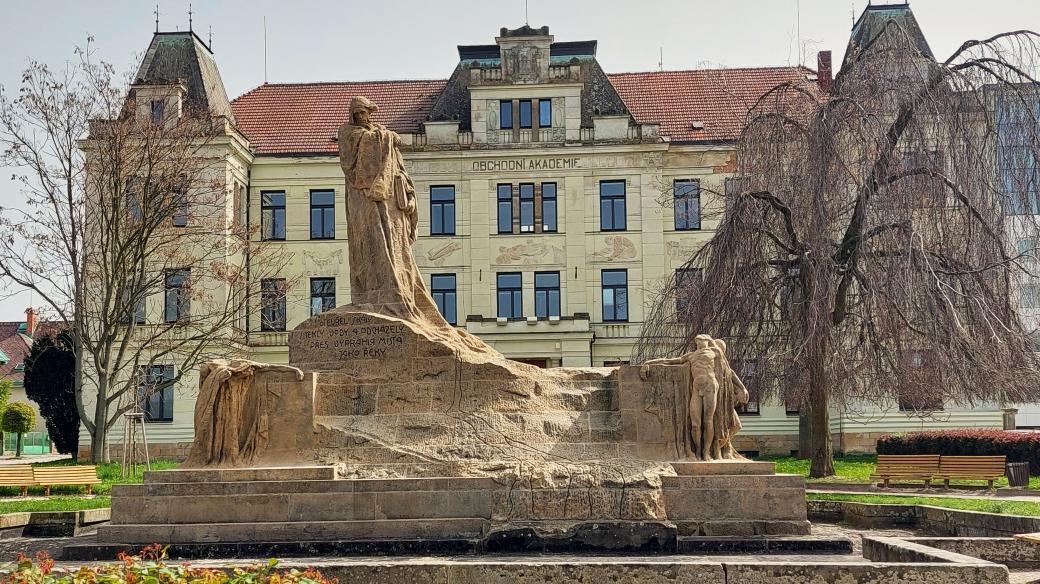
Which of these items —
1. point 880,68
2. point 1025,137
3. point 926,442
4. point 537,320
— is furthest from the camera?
point 537,320

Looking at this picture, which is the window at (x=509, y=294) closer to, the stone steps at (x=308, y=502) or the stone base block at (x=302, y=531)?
the stone steps at (x=308, y=502)

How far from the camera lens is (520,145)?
3959 centimetres

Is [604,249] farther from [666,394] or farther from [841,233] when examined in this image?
[666,394]

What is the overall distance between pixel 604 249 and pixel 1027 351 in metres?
21.0

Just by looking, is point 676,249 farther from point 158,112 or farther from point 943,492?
point 943,492

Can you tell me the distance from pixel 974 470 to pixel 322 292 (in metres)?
24.0

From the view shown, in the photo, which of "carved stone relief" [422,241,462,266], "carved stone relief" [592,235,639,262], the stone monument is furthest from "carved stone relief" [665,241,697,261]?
the stone monument

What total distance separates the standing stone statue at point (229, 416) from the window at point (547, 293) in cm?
2465

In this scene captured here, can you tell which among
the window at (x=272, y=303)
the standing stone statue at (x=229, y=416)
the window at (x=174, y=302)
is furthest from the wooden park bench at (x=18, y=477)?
the window at (x=174, y=302)

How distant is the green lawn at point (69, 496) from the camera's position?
19292mm

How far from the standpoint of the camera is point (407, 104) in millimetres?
43312

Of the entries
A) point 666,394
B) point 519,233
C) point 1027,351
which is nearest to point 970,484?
point 1027,351

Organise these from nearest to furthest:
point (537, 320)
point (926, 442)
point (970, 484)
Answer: point (970, 484) < point (926, 442) < point (537, 320)

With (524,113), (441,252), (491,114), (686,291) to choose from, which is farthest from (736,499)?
(524,113)
